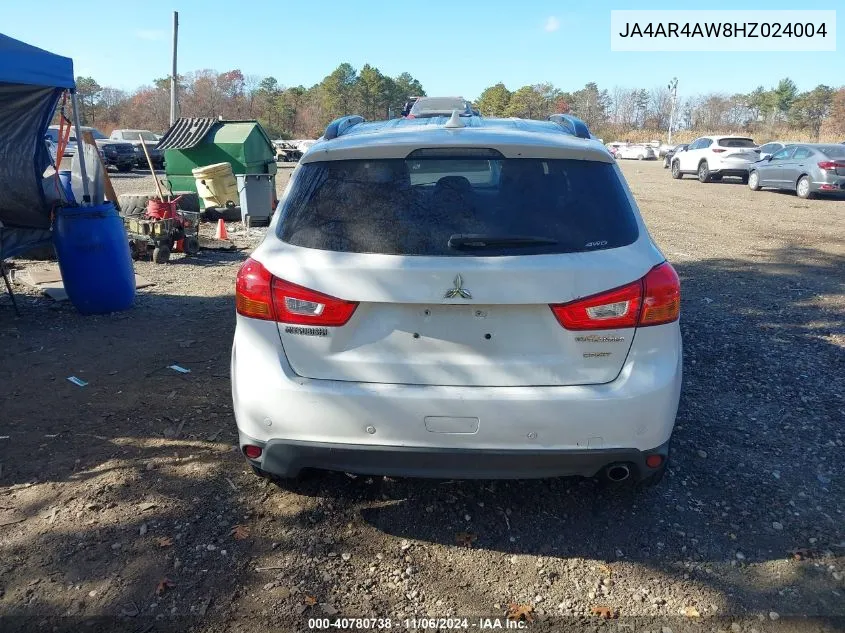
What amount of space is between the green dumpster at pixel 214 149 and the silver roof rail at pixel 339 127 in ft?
34.8

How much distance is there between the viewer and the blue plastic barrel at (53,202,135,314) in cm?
652

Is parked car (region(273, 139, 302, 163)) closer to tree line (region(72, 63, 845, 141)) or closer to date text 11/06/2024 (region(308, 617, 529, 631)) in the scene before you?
tree line (region(72, 63, 845, 141))

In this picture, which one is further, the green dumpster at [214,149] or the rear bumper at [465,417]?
the green dumpster at [214,149]

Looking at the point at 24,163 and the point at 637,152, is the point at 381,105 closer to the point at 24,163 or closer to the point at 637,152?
the point at 637,152

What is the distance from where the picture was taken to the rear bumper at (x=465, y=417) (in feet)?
8.67

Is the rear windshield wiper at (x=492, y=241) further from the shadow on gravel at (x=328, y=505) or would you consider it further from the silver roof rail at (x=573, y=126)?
the shadow on gravel at (x=328, y=505)

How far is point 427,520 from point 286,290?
1331mm

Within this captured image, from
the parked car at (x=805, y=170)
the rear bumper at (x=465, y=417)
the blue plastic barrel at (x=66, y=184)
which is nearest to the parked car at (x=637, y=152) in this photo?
the parked car at (x=805, y=170)

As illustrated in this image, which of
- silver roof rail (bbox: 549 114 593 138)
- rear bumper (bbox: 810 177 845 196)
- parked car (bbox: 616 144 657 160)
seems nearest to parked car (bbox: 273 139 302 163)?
parked car (bbox: 616 144 657 160)

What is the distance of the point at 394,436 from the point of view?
2693 millimetres

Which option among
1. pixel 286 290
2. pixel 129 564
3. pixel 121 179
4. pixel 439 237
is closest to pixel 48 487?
pixel 129 564

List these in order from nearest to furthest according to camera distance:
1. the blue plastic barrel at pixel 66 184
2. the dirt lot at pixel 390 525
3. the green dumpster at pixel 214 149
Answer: the dirt lot at pixel 390 525 → the blue plastic barrel at pixel 66 184 → the green dumpster at pixel 214 149

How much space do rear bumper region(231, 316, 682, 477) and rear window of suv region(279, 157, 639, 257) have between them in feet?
1.54

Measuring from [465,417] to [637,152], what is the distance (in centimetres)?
5209
